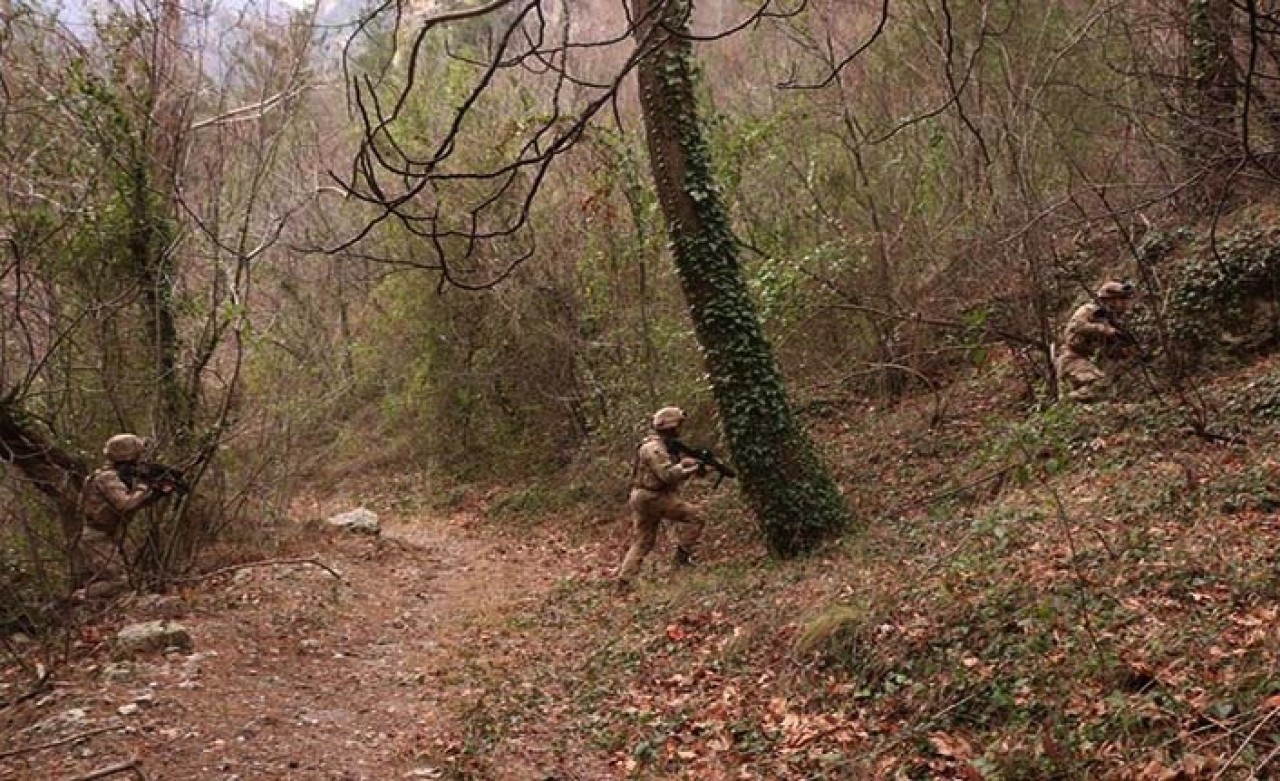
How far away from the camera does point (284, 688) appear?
7.25 meters

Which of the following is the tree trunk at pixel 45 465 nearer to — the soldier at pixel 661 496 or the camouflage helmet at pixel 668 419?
the soldier at pixel 661 496

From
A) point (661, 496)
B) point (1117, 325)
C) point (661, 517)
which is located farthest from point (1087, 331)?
point (661, 517)

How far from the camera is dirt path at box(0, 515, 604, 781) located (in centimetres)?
573

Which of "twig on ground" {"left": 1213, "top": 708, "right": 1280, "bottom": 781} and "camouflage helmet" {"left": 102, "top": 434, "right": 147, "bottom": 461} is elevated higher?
"camouflage helmet" {"left": 102, "top": 434, "right": 147, "bottom": 461}

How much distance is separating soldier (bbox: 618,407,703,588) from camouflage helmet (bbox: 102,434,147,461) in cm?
492

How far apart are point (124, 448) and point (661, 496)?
17.3 feet

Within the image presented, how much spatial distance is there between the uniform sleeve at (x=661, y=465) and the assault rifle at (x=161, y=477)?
15.3ft

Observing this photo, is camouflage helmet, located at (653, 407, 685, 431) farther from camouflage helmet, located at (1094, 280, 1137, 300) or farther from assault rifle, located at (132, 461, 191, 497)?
assault rifle, located at (132, 461, 191, 497)

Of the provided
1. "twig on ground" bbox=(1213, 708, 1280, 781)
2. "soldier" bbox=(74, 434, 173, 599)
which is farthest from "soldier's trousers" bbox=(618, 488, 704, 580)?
"twig on ground" bbox=(1213, 708, 1280, 781)

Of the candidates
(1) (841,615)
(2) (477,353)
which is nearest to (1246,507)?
(1) (841,615)

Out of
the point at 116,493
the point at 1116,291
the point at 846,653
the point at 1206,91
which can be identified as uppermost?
the point at 1206,91

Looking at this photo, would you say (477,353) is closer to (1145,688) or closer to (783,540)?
(783,540)

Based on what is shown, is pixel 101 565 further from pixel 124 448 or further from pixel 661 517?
pixel 661 517

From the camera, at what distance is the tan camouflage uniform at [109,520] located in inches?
340
